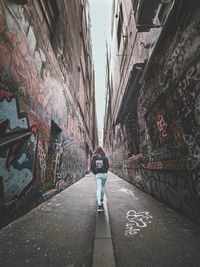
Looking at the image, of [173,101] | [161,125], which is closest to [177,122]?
[173,101]

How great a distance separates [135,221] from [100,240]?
3.35 feet

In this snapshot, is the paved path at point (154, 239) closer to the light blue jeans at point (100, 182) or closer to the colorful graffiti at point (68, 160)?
the light blue jeans at point (100, 182)

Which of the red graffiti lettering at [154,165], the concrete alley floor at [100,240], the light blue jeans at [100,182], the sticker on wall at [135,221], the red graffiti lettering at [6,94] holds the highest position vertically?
the red graffiti lettering at [6,94]

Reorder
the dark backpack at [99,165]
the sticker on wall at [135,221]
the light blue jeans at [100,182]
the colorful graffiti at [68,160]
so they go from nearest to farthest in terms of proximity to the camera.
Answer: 1. the sticker on wall at [135,221]
2. the light blue jeans at [100,182]
3. the dark backpack at [99,165]
4. the colorful graffiti at [68,160]

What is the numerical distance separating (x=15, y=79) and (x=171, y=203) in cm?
517

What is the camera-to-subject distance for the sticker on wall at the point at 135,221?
214 cm

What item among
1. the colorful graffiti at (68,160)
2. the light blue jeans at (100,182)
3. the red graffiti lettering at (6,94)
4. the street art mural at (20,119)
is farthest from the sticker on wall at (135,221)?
the colorful graffiti at (68,160)

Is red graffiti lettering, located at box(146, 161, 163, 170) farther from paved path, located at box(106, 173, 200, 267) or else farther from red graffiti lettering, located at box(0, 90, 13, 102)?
red graffiti lettering, located at box(0, 90, 13, 102)

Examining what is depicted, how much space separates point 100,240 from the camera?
1.84m

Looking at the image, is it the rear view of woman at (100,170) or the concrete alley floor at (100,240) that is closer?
the concrete alley floor at (100,240)

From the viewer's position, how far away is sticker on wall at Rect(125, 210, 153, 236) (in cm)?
214

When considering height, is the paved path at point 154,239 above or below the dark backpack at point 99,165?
below

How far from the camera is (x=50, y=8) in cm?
546

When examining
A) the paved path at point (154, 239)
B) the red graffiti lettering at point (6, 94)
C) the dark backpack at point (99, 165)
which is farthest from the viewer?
the dark backpack at point (99, 165)
